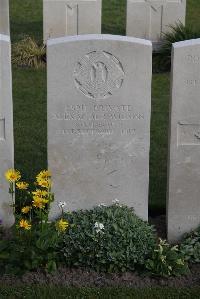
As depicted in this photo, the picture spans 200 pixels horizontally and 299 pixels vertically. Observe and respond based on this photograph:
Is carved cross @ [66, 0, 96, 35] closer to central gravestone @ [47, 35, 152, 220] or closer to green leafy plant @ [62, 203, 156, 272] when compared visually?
central gravestone @ [47, 35, 152, 220]

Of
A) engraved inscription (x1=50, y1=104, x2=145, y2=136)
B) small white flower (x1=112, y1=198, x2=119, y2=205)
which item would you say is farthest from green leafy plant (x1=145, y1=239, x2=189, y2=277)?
engraved inscription (x1=50, y1=104, x2=145, y2=136)

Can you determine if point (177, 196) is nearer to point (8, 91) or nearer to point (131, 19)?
point (8, 91)

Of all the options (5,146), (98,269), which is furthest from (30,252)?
(5,146)

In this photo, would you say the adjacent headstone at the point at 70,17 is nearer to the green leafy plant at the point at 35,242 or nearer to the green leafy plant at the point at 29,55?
the green leafy plant at the point at 29,55

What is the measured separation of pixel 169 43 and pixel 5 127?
7.29 m

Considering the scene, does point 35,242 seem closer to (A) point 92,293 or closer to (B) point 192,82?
(A) point 92,293

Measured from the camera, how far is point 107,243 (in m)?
6.43

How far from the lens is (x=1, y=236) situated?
6.92 metres

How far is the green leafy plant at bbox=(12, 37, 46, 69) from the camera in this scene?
13688mm

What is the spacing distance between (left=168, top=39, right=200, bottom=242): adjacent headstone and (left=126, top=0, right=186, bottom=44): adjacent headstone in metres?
7.68

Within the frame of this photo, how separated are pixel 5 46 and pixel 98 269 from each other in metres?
2.17

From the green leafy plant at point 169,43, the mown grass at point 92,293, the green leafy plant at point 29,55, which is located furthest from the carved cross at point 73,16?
the mown grass at point 92,293

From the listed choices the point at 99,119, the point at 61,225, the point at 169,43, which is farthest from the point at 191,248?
the point at 169,43

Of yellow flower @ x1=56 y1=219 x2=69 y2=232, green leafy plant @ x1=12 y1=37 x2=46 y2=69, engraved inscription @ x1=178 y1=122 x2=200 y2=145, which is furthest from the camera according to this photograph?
green leafy plant @ x1=12 y1=37 x2=46 y2=69
